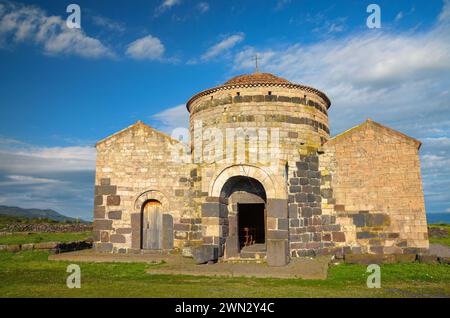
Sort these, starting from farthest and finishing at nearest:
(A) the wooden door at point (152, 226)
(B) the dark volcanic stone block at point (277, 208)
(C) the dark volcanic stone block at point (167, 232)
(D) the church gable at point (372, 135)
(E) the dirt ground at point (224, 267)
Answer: (A) the wooden door at point (152, 226) → (C) the dark volcanic stone block at point (167, 232) → (D) the church gable at point (372, 135) → (B) the dark volcanic stone block at point (277, 208) → (E) the dirt ground at point (224, 267)

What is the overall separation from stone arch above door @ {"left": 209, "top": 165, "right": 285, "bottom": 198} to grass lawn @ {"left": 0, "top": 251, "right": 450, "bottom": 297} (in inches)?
119

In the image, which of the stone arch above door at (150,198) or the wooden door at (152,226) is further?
the stone arch above door at (150,198)

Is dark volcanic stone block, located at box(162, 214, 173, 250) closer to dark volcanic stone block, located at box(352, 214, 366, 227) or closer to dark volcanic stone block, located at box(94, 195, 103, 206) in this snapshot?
dark volcanic stone block, located at box(94, 195, 103, 206)

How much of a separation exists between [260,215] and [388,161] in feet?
21.5

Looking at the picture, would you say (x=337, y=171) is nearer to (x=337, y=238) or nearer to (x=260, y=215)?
(x=337, y=238)

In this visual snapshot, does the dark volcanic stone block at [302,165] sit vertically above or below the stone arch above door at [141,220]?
above

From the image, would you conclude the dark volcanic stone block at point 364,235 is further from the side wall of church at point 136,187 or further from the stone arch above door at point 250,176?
the side wall of church at point 136,187

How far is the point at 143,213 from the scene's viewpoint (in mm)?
15211

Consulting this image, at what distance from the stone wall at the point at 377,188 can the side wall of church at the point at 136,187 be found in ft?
18.9

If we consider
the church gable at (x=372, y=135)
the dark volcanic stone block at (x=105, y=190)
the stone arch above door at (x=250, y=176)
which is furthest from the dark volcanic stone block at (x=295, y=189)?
the dark volcanic stone block at (x=105, y=190)

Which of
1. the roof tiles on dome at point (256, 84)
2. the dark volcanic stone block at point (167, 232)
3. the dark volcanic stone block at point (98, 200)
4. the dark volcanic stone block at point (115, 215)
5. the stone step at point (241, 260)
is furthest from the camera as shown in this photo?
the dark volcanic stone block at point (98, 200)

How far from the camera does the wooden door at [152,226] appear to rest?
14.9 meters
